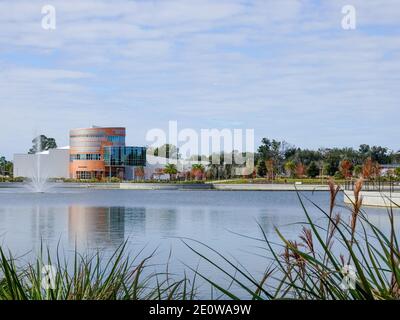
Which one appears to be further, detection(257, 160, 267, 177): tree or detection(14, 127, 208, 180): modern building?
detection(257, 160, 267, 177): tree

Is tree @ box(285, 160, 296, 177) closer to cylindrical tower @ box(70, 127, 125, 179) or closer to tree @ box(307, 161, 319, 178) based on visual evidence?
tree @ box(307, 161, 319, 178)

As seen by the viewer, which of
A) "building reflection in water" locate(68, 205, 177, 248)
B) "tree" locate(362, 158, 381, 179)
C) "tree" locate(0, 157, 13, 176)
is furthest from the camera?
"tree" locate(0, 157, 13, 176)

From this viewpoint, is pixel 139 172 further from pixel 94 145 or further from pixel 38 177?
pixel 94 145

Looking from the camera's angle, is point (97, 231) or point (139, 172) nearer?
point (97, 231)

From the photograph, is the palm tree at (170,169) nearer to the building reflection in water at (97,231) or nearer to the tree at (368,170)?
the building reflection in water at (97,231)

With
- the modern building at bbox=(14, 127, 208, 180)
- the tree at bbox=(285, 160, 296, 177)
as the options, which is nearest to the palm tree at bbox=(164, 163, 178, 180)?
the modern building at bbox=(14, 127, 208, 180)

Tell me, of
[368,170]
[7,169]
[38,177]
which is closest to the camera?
[368,170]

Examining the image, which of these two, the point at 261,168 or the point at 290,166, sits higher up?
the point at 290,166

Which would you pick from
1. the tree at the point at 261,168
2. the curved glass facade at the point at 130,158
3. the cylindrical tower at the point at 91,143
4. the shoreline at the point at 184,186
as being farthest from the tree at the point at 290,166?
the shoreline at the point at 184,186

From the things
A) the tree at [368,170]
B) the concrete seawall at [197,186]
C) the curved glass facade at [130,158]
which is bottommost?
the concrete seawall at [197,186]

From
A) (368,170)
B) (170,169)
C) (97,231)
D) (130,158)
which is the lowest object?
(97,231)

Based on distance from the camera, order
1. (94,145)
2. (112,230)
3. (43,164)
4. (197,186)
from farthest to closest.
Result: (197,186)
(43,164)
(94,145)
(112,230)

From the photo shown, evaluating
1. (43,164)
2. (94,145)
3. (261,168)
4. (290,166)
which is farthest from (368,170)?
(261,168)
